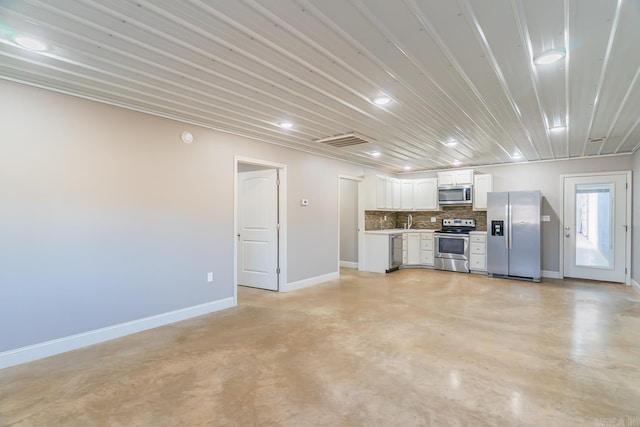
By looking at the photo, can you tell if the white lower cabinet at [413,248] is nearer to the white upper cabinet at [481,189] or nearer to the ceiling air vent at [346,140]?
the white upper cabinet at [481,189]

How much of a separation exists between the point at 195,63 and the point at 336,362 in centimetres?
276

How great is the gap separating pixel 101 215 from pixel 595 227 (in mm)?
8182

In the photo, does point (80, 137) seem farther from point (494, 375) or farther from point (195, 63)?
point (494, 375)

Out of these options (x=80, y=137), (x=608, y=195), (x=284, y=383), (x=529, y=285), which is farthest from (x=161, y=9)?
(x=608, y=195)

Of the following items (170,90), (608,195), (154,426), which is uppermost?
(170,90)

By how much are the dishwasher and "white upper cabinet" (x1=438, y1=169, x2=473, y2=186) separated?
1700 millimetres

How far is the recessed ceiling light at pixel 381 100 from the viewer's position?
3.24 metres

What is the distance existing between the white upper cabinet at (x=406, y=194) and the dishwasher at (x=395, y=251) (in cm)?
103

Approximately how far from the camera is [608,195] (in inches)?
244

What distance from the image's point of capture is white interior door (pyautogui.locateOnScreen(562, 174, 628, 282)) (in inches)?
239

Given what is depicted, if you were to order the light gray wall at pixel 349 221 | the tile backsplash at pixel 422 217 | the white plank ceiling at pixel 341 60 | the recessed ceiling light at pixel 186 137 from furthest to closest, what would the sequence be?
the light gray wall at pixel 349 221 < the tile backsplash at pixel 422 217 < the recessed ceiling light at pixel 186 137 < the white plank ceiling at pixel 341 60

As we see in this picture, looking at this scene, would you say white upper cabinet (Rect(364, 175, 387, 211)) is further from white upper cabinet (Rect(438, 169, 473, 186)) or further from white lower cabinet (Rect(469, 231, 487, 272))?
white lower cabinet (Rect(469, 231, 487, 272))

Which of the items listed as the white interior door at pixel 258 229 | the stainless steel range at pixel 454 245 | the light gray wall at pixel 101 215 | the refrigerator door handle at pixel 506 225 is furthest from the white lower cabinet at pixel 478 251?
the light gray wall at pixel 101 215

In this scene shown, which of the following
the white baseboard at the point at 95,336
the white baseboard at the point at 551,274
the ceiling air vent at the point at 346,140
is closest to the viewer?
the white baseboard at the point at 95,336
